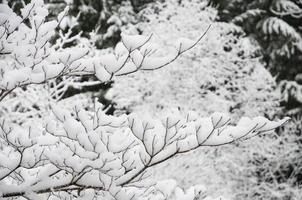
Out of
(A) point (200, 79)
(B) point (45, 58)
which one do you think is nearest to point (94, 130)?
(B) point (45, 58)

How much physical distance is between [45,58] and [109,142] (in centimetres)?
62

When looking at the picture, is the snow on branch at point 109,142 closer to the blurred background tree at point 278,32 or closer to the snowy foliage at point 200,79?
the snowy foliage at point 200,79

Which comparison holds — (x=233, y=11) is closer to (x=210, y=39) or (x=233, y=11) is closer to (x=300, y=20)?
(x=300, y=20)

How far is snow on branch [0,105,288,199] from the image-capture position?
6.10 ft

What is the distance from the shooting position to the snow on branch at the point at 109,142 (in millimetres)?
1860

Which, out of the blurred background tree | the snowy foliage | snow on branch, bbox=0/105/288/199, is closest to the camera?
snow on branch, bbox=0/105/288/199

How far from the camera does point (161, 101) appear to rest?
8023mm

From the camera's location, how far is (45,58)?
2244mm

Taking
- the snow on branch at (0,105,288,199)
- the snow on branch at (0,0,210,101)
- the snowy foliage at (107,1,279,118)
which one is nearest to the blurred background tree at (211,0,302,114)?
the snowy foliage at (107,1,279,118)

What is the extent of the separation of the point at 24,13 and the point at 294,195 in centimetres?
803

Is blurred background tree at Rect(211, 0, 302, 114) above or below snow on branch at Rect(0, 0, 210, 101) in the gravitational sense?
below

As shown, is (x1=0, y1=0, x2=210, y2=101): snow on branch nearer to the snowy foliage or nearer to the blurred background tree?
the snowy foliage

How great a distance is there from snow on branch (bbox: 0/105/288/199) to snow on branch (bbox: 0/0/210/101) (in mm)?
216

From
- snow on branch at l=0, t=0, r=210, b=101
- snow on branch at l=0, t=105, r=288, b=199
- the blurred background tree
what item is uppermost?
snow on branch at l=0, t=0, r=210, b=101
